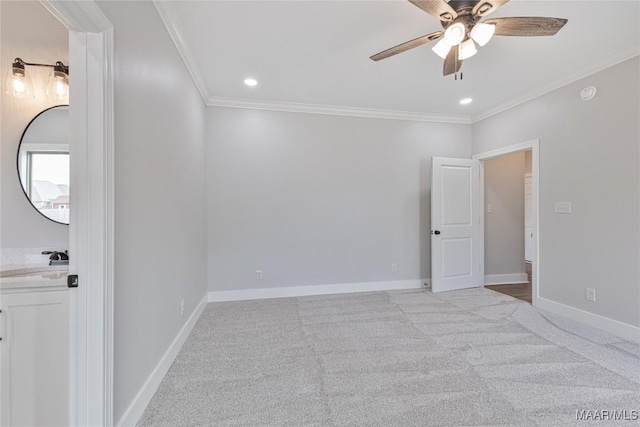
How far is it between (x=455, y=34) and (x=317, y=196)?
Result: 246 cm

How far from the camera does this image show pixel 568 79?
2951mm

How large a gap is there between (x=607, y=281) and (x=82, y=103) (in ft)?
14.1

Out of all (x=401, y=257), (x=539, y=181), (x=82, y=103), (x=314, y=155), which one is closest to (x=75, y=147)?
(x=82, y=103)

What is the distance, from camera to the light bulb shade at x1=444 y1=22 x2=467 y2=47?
67.9 inches

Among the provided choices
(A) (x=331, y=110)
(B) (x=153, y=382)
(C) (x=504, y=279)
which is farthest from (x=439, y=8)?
(C) (x=504, y=279)

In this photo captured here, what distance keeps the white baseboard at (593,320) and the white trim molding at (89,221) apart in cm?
400

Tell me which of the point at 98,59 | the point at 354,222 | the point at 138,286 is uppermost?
the point at 98,59

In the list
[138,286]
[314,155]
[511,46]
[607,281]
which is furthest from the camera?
[314,155]

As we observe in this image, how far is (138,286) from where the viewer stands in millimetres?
1562

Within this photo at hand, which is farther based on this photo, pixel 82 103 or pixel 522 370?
pixel 522 370

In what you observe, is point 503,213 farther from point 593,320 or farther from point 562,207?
point 593,320

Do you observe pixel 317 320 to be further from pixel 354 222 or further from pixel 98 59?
pixel 98 59

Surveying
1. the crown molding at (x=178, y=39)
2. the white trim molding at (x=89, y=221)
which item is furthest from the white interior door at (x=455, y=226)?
the white trim molding at (x=89, y=221)
